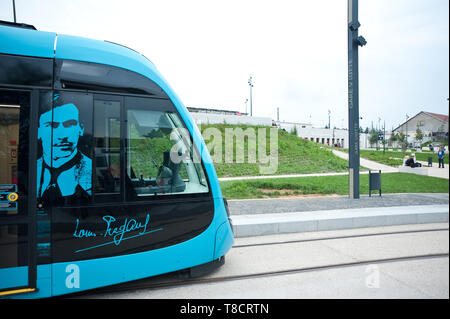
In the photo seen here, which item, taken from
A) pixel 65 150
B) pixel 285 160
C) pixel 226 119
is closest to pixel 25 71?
pixel 65 150

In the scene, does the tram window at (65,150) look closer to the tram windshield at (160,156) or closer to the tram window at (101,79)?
the tram window at (101,79)

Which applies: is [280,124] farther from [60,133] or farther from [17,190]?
[17,190]

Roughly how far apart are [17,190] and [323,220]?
5932 millimetres

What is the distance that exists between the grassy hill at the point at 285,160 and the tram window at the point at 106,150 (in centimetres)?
1371

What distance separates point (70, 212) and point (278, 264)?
10.1 ft

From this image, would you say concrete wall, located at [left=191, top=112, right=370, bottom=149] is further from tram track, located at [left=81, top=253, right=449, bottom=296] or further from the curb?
tram track, located at [left=81, top=253, right=449, bottom=296]

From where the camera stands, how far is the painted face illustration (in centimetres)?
317

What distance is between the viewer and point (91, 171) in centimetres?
332

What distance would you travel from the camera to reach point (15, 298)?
305 centimetres

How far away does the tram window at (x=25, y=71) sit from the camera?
3.09m

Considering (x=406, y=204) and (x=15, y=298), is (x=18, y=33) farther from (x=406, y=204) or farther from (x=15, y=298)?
(x=406, y=204)

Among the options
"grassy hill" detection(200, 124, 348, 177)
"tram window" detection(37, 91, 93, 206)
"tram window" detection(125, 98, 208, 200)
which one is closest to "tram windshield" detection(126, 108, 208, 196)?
"tram window" detection(125, 98, 208, 200)

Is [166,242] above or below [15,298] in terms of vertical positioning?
above
